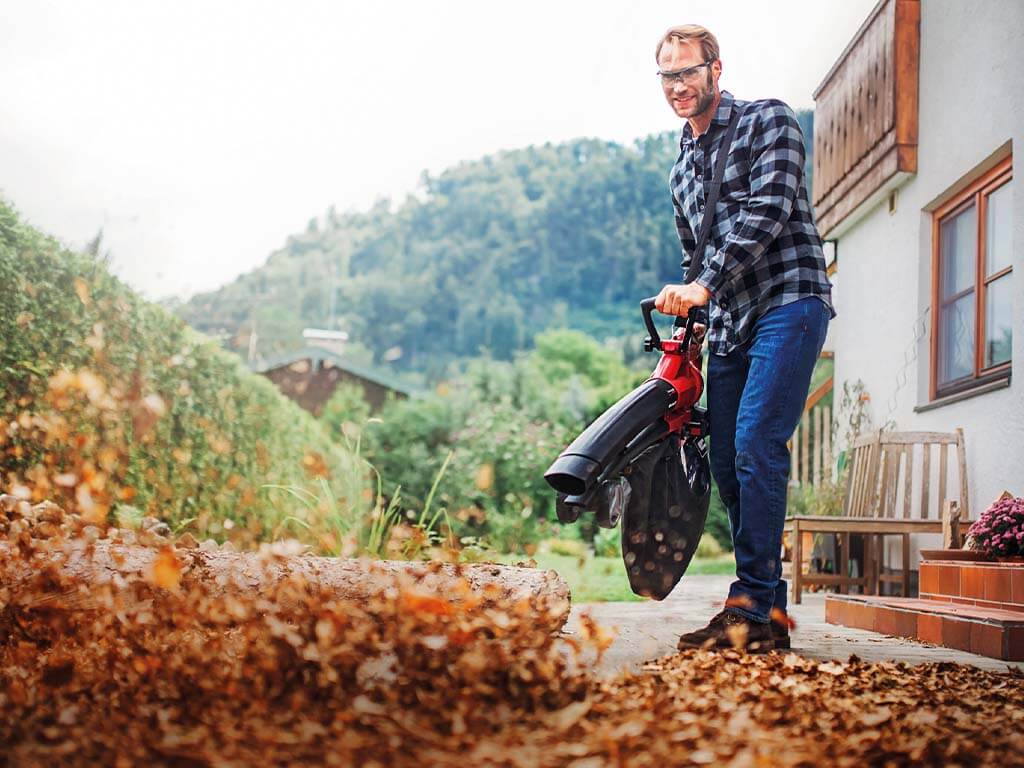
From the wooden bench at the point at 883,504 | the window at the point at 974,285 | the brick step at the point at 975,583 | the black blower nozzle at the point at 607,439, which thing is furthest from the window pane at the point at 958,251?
the black blower nozzle at the point at 607,439

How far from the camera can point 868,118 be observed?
6.93 metres

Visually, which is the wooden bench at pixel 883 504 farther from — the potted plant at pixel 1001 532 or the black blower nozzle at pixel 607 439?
the black blower nozzle at pixel 607 439

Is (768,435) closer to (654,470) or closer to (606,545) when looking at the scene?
(654,470)

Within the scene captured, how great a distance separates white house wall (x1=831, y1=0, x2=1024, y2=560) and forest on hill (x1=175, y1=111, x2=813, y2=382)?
34.4 metres

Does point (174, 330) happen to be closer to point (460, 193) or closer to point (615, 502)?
point (615, 502)

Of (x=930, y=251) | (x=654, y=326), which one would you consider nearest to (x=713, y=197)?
(x=654, y=326)

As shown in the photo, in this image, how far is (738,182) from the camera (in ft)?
9.39

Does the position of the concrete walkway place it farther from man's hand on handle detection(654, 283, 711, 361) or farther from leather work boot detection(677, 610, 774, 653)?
man's hand on handle detection(654, 283, 711, 361)

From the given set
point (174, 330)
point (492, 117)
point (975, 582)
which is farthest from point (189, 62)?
point (975, 582)

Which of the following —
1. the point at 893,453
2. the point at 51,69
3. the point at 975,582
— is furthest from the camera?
the point at 51,69

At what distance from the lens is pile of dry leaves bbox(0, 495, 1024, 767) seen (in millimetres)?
1463

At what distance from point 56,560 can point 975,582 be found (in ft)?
10.1

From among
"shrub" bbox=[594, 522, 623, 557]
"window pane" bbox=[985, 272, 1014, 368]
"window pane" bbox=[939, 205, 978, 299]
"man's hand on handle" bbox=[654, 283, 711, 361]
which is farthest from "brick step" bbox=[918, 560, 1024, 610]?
"shrub" bbox=[594, 522, 623, 557]

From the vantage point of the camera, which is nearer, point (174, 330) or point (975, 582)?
point (975, 582)
